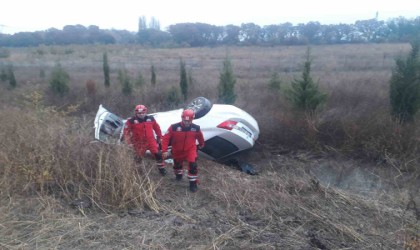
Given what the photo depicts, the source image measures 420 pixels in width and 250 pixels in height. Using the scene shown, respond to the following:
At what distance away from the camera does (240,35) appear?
56219 mm

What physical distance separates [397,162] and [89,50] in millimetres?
44611

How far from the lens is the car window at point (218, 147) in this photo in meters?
7.23

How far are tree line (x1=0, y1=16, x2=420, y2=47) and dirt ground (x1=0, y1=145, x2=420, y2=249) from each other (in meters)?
32.1

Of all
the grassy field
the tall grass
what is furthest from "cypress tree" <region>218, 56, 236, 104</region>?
the tall grass

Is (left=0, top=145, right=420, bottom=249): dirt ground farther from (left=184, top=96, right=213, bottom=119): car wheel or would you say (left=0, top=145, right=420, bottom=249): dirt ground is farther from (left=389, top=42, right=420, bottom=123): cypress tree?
(left=389, top=42, right=420, bottom=123): cypress tree

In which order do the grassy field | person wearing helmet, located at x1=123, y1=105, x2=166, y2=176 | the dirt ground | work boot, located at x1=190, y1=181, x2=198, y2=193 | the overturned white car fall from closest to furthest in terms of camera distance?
the dirt ground
the grassy field
work boot, located at x1=190, y1=181, x2=198, y2=193
person wearing helmet, located at x1=123, y1=105, x2=166, y2=176
the overturned white car

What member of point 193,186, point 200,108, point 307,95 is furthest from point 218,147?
point 307,95

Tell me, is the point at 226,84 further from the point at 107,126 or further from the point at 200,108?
the point at 107,126

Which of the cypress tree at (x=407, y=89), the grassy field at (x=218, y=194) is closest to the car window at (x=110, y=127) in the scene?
the grassy field at (x=218, y=194)

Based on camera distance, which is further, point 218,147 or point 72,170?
point 218,147

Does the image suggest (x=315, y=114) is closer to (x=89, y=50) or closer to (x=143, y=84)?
(x=143, y=84)

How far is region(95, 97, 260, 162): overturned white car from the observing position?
23.5 feet

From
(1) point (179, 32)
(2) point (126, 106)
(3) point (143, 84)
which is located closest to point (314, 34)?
(1) point (179, 32)

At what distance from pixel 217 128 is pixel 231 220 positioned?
2639 millimetres
